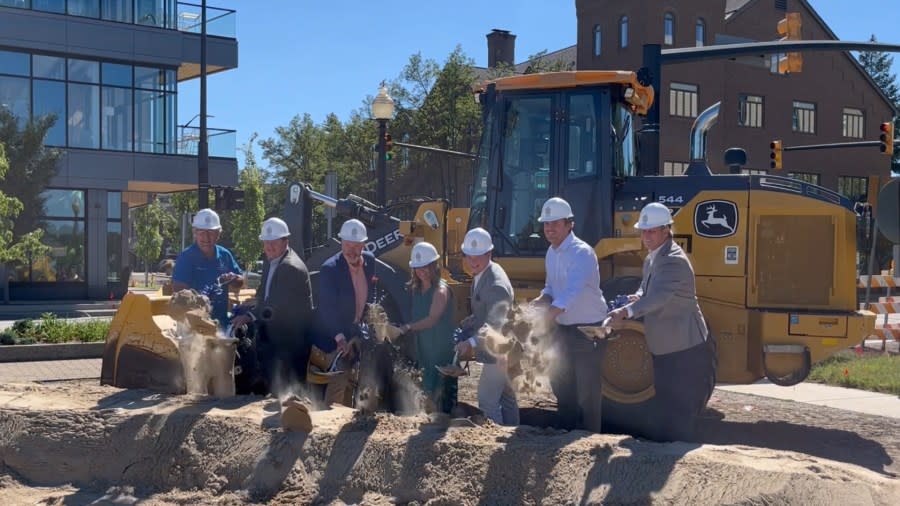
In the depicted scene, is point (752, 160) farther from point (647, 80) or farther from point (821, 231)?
point (821, 231)

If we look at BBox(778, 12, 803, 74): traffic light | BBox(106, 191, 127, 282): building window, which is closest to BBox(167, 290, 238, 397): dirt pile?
BBox(778, 12, 803, 74): traffic light

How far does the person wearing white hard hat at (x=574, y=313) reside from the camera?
6715 millimetres

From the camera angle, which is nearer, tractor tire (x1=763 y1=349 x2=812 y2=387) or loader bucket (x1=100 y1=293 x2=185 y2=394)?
loader bucket (x1=100 y1=293 x2=185 y2=394)

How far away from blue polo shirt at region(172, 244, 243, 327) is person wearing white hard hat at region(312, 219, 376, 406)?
1159 millimetres

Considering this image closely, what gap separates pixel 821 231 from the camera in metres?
9.26

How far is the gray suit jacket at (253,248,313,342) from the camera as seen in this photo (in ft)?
24.4

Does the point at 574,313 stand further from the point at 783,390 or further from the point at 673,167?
the point at 673,167

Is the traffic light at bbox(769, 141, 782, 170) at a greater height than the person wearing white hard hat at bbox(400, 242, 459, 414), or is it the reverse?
the traffic light at bbox(769, 141, 782, 170)

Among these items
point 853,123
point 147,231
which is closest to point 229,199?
point 147,231

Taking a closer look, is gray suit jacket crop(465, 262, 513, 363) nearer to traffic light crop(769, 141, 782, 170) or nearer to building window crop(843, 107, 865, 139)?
traffic light crop(769, 141, 782, 170)

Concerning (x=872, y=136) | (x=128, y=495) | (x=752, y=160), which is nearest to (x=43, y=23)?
(x=128, y=495)

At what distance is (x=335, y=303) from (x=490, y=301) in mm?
1259

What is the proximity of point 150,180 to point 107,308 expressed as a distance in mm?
4742

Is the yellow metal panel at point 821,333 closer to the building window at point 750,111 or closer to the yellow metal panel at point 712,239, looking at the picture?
the yellow metal panel at point 712,239
